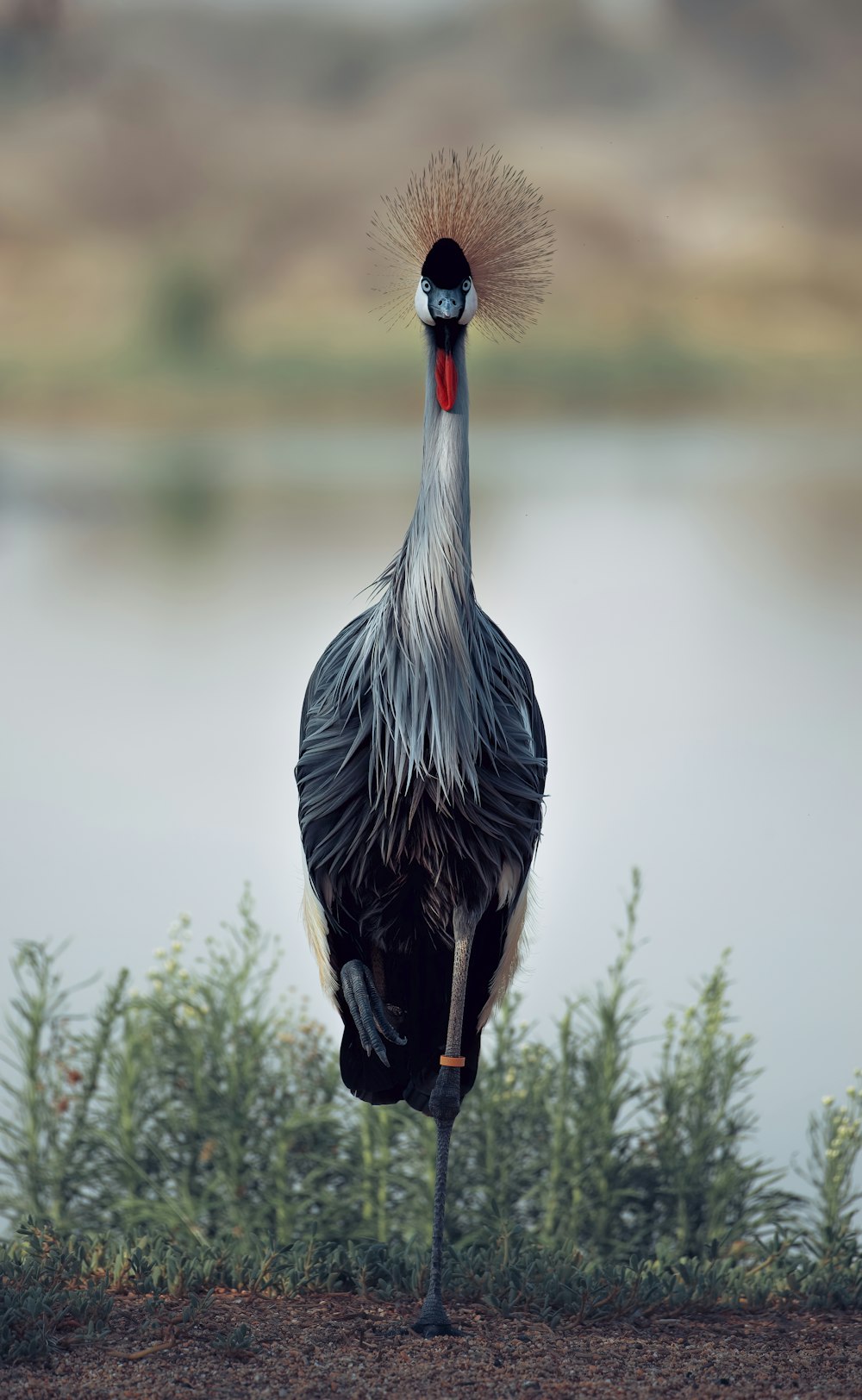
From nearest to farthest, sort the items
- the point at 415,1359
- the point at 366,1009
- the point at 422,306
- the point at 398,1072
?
the point at 415,1359
the point at 422,306
the point at 366,1009
the point at 398,1072

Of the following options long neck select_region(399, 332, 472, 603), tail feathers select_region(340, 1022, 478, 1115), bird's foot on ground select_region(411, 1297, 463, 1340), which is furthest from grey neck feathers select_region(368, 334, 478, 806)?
bird's foot on ground select_region(411, 1297, 463, 1340)

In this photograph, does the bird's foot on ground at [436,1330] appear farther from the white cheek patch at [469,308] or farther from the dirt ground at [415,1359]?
the white cheek patch at [469,308]

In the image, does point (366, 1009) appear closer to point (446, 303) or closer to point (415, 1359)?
point (415, 1359)

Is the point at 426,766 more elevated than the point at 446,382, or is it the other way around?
the point at 446,382

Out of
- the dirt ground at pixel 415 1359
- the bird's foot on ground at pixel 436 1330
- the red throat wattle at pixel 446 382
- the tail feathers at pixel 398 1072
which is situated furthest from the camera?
the tail feathers at pixel 398 1072

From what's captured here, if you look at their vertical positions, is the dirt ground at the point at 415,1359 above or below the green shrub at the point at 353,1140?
below

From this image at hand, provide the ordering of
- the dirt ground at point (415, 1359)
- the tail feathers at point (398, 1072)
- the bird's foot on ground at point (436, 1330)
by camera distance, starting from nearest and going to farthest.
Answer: the dirt ground at point (415, 1359) < the bird's foot on ground at point (436, 1330) < the tail feathers at point (398, 1072)

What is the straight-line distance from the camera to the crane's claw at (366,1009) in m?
3.98

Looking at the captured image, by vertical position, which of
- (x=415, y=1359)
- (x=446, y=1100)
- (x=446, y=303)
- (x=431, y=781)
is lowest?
(x=415, y=1359)

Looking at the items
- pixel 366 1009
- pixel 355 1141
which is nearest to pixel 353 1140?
pixel 355 1141

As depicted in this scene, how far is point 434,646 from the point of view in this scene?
3.87m

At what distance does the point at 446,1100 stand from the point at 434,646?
128 centimetres

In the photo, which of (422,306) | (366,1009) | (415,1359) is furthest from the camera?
(366,1009)

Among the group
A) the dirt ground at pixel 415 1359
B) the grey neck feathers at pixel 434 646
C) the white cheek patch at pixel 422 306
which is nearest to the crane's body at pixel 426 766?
the grey neck feathers at pixel 434 646
